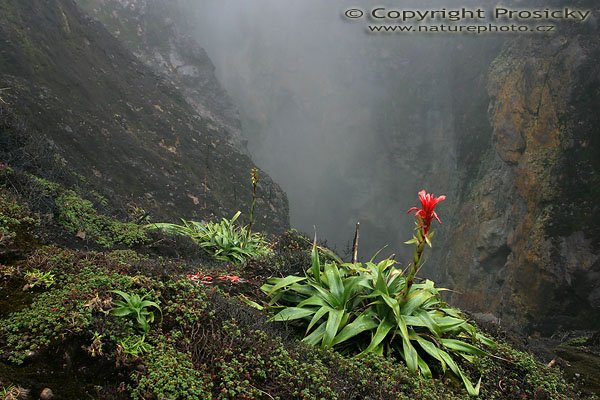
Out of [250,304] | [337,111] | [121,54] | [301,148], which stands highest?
[337,111]

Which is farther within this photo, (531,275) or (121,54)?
(121,54)

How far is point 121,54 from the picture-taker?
16.6 m

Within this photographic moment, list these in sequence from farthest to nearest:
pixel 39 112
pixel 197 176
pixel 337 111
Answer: pixel 337 111, pixel 197 176, pixel 39 112

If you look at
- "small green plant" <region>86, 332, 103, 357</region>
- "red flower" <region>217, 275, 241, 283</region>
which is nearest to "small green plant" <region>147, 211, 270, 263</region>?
"red flower" <region>217, 275, 241, 283</region>

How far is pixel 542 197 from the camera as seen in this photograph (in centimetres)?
1502

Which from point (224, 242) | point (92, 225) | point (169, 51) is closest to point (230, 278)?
point (224, 242)

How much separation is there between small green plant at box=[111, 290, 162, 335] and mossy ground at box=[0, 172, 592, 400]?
5 centimetres

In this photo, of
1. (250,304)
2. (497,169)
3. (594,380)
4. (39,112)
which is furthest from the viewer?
(497,169)

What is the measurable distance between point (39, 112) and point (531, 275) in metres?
15.9

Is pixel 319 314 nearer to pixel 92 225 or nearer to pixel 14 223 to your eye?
pixel 14 223

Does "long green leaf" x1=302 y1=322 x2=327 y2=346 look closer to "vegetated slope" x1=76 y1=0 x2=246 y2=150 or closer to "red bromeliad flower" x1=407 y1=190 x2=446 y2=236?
"red bromeliad flower" x1=407 y1=190 x2=446 y2=236

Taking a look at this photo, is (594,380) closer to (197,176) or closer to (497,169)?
(197,176)

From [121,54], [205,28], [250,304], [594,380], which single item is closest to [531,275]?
[594,380]

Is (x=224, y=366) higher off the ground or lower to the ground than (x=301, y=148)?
lower
